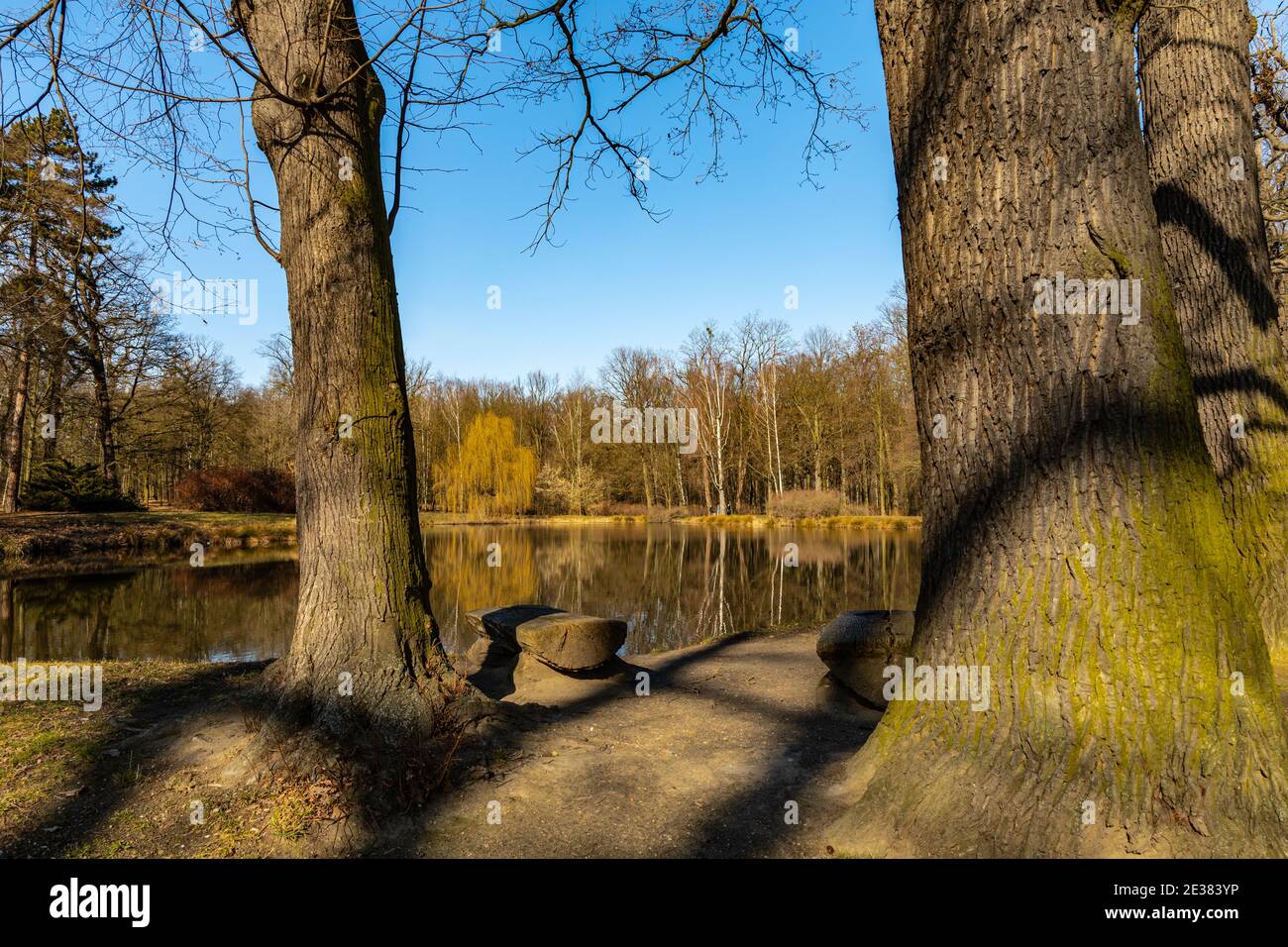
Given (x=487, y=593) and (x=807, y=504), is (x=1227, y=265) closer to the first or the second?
(x=487, y=593)

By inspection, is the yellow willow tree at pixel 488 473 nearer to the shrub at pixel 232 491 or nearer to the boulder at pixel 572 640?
the shrub at pixel 232 491

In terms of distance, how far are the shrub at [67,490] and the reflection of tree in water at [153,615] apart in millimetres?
9037

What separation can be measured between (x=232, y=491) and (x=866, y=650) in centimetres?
3388

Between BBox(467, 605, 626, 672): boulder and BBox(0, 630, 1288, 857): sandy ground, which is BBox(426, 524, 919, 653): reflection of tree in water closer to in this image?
BBox(467, 605, 626, 672): boulder

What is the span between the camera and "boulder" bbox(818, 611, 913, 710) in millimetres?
4379

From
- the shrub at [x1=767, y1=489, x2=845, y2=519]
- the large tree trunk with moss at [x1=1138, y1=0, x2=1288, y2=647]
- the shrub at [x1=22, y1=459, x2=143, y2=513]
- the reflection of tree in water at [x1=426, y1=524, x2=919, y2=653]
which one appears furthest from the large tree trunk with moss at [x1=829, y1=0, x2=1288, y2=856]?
the shrub at [x1=767, y1=489, x2=845, y2=519]

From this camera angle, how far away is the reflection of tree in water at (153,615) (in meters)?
8.41

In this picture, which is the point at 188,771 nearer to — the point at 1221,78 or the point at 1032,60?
the point at 1032,60

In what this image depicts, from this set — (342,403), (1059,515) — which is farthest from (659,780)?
(342,403)

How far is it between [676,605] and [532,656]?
6.61m

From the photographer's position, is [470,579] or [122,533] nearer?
[470,579]

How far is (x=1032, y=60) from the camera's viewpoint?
246cm

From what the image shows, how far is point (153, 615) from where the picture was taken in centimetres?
1069
